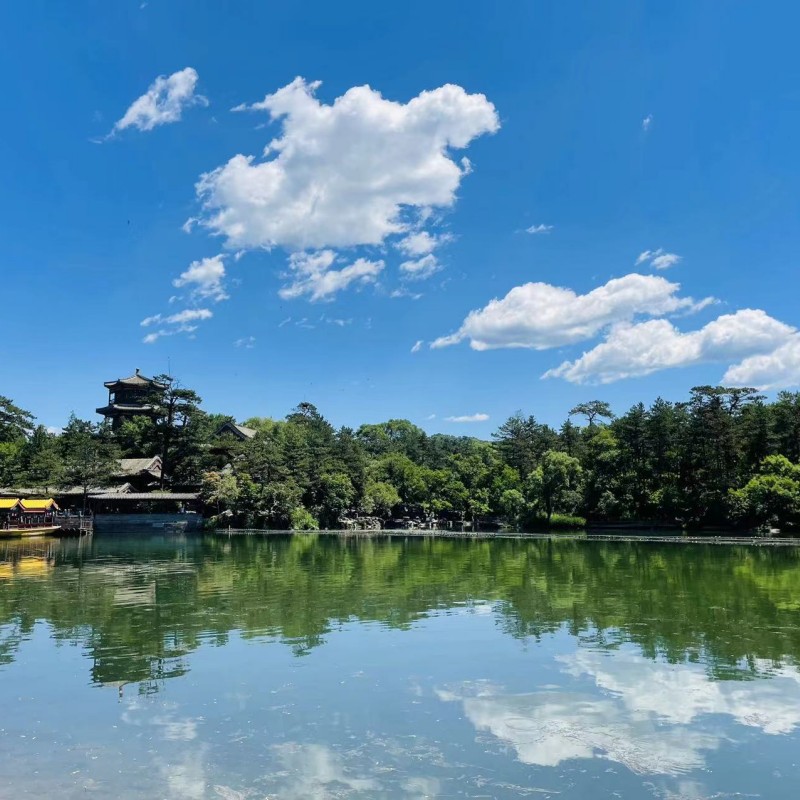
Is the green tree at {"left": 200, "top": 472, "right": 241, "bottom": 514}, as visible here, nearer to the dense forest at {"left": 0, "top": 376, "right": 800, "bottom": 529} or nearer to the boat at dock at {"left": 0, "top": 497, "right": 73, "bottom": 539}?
the dense forest at {"left": 0, "top": 376, "right": 800, "bottom": 529}

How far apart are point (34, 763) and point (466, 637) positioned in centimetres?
809

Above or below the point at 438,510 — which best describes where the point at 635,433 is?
above

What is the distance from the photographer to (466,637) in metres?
13.3

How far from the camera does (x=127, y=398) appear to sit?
69.2 meters

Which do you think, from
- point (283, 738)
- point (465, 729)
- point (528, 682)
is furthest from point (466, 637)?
point (283, 738)

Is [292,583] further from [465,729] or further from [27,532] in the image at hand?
[27,532]

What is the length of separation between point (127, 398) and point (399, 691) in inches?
2598

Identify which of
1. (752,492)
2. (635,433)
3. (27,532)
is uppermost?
(635,433)

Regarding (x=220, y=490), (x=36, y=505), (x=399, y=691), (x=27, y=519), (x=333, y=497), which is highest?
(x=220, y=490)

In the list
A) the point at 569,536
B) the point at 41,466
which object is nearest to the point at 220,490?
the point at 41,466

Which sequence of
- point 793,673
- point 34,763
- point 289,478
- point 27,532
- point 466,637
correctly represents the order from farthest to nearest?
1. point 289,478
2. point 27,532
3. point 466,637
4. point 793,673
5. point 34,763

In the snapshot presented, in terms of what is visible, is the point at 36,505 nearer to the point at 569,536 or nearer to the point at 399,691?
the point at 569,536

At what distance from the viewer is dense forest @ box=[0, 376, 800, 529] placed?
50156mm

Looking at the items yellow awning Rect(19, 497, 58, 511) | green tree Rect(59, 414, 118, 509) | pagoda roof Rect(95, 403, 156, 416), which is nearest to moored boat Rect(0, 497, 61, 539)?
yellow awning Rect(19, 497, 58, 511)
